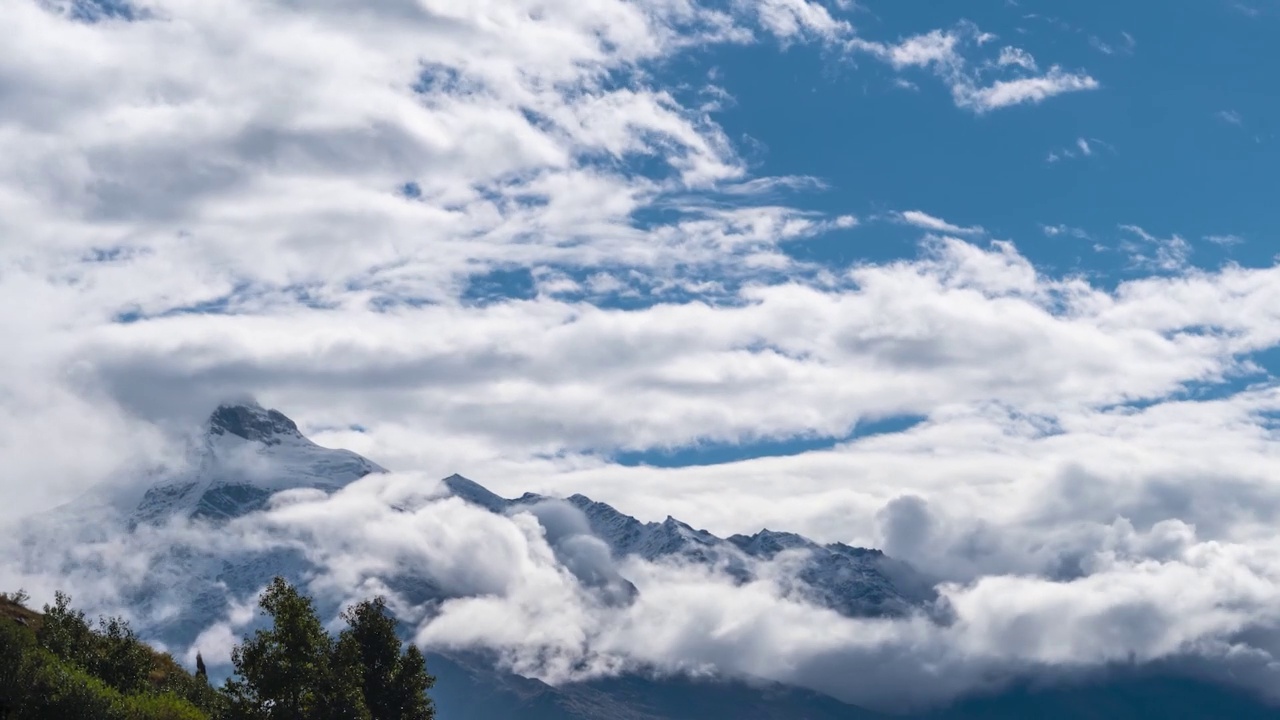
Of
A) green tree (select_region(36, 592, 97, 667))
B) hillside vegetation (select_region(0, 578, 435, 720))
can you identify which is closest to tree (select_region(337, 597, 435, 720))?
hillside vegetation (select_region(0, 578, 435, 720))

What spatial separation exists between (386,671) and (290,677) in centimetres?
1792

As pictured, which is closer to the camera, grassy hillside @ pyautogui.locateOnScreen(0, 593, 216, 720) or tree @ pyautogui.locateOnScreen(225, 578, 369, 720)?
grassy hillside @ pyautogui.locateOnScreen(0, 593, 216, 720)

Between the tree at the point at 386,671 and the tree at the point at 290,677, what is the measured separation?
34.3ft

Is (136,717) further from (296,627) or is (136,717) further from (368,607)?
(368,607)

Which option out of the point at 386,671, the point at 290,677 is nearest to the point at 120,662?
the point at 386,671

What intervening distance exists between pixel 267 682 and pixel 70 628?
118 feet

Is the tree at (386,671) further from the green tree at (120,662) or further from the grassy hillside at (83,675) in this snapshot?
the green tree at (120,662)

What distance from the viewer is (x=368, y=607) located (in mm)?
136500

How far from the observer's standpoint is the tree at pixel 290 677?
118 meters

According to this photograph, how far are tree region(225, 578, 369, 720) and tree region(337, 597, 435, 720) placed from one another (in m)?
10.5

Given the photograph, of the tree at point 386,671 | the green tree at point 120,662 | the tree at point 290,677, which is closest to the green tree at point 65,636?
the green tree at point 120,662

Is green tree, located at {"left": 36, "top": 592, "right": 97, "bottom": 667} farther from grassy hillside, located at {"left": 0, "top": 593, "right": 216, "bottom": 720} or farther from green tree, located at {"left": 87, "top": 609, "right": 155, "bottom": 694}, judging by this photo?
green tree, located at {"left": 87, "top": 609, "right": 155, "bottom": 694}

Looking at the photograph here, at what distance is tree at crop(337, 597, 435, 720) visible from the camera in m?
134

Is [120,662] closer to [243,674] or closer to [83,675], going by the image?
[83,675]
